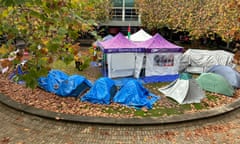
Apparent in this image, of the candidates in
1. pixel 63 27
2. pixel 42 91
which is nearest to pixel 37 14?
pixel 63 27

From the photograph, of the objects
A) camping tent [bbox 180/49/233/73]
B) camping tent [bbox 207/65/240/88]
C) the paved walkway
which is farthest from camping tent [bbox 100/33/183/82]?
the paved walkway

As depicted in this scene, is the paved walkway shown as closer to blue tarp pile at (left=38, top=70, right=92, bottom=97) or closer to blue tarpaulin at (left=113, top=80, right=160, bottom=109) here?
blue tarpaulin at (left=113, top=80, right=160, bottom=109)

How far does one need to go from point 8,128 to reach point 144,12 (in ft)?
63.5

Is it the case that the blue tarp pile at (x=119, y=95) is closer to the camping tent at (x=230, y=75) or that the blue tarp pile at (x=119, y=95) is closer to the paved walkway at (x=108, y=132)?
the paved walkway at (x=108, y=132)

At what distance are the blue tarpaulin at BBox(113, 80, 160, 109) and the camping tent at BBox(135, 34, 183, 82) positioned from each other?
299cm

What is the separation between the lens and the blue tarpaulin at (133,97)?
8.62 m

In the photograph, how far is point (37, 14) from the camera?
2740 mm

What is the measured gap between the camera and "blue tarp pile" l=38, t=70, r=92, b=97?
29.7ft

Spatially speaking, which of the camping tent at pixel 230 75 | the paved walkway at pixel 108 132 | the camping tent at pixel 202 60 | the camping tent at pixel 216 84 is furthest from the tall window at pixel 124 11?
the paved walkway at pixel 108 132

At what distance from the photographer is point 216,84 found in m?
10.2

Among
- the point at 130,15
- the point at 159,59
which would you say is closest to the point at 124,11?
the point at 130,15

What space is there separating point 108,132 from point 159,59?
6.28 metres

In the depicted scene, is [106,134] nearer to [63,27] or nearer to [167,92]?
[167,92]

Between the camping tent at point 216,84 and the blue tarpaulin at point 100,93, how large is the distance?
4.37m
